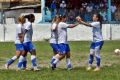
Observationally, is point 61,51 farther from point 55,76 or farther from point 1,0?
point 1,0

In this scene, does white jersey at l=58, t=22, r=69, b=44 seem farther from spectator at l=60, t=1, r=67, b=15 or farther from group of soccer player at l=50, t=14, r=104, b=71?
spectator at l=60, t=1, r=67, b=15

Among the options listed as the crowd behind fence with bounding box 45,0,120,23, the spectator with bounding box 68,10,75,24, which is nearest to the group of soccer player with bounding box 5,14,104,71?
the crowd behind fence with bounding box 45,0,120,23

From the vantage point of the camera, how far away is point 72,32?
114 ft

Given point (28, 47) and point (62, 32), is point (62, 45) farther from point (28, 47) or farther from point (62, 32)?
point (28, 47)

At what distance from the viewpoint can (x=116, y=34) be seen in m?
34.9

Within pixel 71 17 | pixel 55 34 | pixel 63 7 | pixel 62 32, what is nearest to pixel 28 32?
pixel 55 34

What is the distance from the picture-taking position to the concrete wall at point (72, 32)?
34594mm

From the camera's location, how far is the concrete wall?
34.6 metres

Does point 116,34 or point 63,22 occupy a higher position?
point 63,22

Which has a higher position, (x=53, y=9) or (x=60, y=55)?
(x=53, y=9)

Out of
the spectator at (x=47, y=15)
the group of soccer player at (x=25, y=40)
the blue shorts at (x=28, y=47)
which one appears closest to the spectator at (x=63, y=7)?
the spectator at (x=47, y=15)

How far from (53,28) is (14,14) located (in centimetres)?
2797

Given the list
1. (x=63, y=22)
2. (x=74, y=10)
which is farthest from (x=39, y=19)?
(x=63, y=22)

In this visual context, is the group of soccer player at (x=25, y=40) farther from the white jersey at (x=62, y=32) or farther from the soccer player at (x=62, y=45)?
the white jersey at (x=62, y=32)
